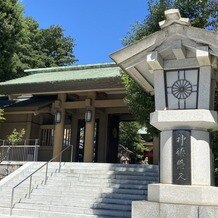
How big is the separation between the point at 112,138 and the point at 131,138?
12.2 meters

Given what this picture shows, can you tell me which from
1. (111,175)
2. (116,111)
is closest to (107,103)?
(116,111)

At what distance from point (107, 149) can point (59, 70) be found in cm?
707

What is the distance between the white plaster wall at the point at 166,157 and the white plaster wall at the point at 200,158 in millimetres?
435

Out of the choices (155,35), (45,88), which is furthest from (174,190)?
(45,88)

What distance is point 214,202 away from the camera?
6.01 m

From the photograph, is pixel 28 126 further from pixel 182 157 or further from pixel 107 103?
pixel 182 157

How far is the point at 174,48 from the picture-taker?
6.76 metres

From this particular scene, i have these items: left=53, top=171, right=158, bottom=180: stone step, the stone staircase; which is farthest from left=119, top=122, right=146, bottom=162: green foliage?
left=53, top=171, right=158, bottom=180: stone step

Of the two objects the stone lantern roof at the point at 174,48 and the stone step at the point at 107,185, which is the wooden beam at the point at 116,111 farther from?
the stone lantern roof at the point at 174,48

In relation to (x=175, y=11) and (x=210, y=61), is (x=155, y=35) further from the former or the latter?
(x=210, y=61)

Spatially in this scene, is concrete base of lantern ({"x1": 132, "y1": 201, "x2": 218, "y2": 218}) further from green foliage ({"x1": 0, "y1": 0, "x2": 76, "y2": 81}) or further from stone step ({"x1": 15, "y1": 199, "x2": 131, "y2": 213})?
green foliage ({"x1": 0, "y1": 0, "x2": 76, "y2": 81})

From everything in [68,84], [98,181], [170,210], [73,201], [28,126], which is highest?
[68,84]

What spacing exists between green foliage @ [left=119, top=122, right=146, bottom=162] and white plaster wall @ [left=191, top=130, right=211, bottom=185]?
24.5 meters

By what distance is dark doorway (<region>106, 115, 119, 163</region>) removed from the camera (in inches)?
747
